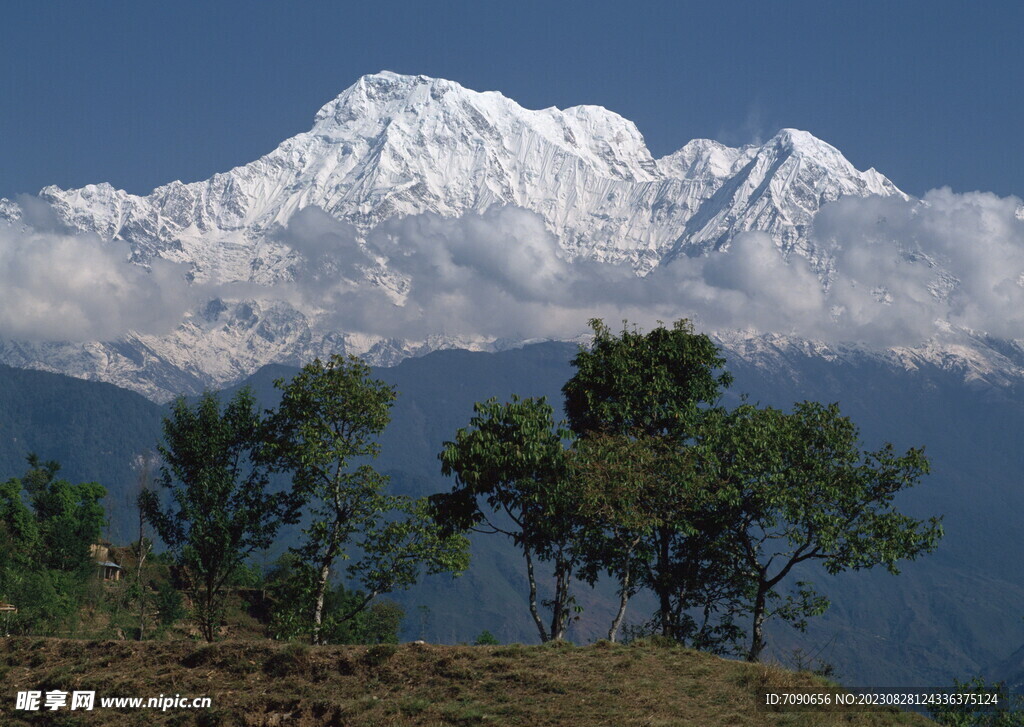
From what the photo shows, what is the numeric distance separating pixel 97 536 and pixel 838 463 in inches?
4776

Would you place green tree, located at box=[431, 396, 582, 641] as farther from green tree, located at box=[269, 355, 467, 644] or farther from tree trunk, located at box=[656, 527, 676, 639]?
tree trunk, located at box=[656, 527, 676, 639]

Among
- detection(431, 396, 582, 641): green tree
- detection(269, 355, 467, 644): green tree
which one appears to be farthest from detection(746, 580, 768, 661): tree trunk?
detection(269, 355, 467, 644): green tree

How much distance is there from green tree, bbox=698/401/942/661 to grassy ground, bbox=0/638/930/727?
761 centimetres

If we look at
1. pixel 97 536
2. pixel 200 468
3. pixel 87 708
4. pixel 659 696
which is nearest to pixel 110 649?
pixel 87 708

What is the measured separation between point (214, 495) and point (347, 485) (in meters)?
5.64

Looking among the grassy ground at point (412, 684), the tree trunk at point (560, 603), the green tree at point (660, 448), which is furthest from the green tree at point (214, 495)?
the green tree at point (660, 448)

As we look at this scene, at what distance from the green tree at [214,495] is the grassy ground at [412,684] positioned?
325 inches

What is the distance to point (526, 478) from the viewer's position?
39.9 m

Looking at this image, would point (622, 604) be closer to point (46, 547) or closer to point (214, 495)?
point (214, 495)

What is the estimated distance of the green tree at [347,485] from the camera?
4488cm

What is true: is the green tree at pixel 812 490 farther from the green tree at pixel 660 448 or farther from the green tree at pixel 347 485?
the green tree at pixel 347 485

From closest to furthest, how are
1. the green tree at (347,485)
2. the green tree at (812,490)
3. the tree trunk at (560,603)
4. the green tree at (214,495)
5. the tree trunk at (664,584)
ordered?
1. the tree trunk at (560,603)
2. the green tree at (812,490)
3. the green tree at (347,485)
4. the tree trunk at (664,584)
5. the green tree at (214,495)

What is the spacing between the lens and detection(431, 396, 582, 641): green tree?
39594 mm

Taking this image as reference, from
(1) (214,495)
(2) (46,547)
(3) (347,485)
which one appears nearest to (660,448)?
(3) (347,485)
